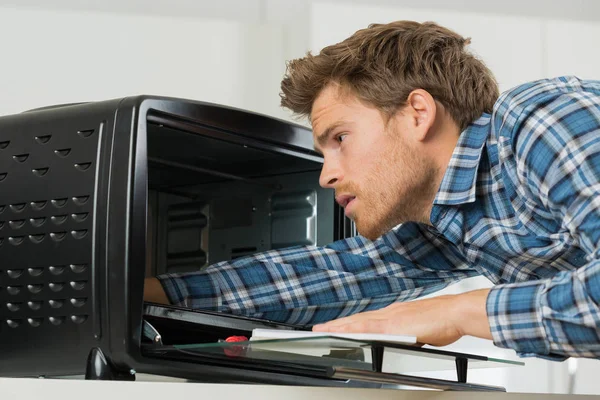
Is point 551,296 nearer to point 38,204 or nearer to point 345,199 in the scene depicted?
point 345,199

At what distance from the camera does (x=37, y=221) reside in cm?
96

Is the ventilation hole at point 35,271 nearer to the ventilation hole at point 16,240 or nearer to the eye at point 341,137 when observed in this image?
the ventilation hole at point 16,240

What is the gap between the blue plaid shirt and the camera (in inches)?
31.2

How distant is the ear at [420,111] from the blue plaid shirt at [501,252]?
66 millimetres

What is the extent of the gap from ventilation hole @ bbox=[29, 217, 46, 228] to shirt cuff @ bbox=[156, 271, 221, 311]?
189 mm

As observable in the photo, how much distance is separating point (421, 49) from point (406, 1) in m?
1.56

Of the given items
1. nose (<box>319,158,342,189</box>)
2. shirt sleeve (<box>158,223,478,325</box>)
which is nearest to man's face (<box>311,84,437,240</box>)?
nose (<box>319,158,342,189</box>)

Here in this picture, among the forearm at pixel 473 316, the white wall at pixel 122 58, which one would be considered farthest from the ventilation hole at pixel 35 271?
the white wall at pixel 122 58

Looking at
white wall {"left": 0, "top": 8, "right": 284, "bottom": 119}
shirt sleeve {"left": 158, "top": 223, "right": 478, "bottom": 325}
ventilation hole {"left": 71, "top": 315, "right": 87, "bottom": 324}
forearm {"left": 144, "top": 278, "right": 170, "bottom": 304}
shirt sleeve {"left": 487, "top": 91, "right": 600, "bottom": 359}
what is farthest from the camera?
white wall {"left": 0, "top": 8, "right": 284, "bottom": 119}

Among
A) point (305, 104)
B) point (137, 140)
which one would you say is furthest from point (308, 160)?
point (137, 140)

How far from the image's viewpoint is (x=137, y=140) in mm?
921

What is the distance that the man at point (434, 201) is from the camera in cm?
81

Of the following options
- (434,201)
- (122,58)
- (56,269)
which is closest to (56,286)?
(56,269)

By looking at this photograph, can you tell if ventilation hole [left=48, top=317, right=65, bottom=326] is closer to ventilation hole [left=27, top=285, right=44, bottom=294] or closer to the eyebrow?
ventilation hole [left=27, top=285, right=44, bottom=294]
